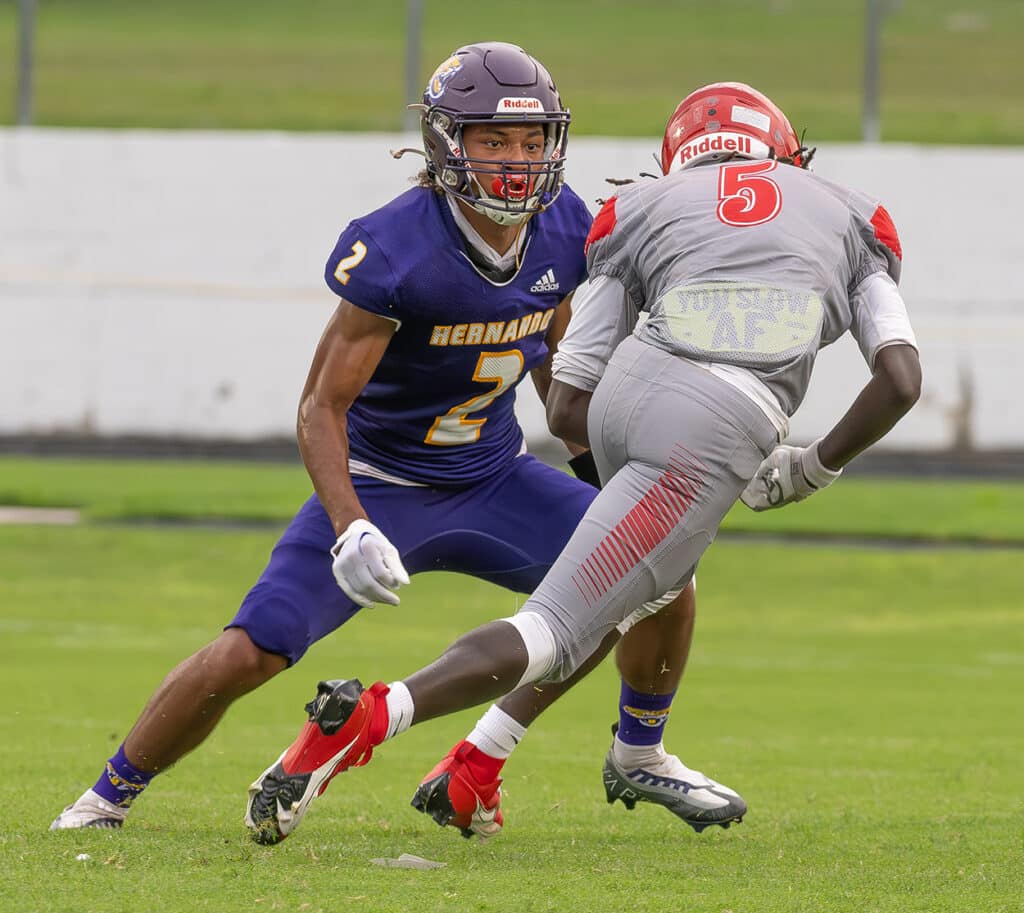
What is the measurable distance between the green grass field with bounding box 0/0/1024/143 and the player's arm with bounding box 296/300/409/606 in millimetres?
11726

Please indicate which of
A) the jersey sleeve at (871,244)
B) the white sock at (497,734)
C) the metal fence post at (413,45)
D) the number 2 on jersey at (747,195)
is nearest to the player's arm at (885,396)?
the jersey sleeve at (871,244)

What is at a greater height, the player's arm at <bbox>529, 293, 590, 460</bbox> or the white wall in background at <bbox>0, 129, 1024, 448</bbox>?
the player's arm at <bbox>529, 293, 590, 460</bbox>

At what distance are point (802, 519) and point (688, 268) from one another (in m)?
9.18

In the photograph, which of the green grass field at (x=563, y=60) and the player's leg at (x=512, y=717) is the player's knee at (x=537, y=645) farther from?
the green grass field at (x=563, y=60)

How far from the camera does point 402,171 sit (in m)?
15.9

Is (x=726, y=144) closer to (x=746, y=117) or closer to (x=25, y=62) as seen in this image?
(x=746, y=117)

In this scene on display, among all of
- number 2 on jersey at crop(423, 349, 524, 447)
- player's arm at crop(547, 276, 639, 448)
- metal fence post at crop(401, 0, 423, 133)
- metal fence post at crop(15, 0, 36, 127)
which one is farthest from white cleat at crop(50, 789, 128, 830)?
metal fence post at crop(15, 0, 36, 127)

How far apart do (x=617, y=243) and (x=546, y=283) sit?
1.99 feet

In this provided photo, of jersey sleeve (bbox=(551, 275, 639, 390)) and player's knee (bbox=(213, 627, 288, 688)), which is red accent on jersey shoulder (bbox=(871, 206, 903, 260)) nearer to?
jersey sleeve (bbox=(551, 275, 639, 390))

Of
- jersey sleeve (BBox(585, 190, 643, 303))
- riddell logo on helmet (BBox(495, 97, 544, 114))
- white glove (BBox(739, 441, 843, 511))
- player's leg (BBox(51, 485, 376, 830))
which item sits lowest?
player's leg (BBox(51, 485, 376, 830))

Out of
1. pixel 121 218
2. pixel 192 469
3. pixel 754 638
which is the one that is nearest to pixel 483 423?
pixel 754 638

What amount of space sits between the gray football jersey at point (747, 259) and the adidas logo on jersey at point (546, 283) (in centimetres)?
51

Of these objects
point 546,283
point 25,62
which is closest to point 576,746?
point 546,283

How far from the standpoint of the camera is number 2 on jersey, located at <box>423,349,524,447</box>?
4.81 metres
